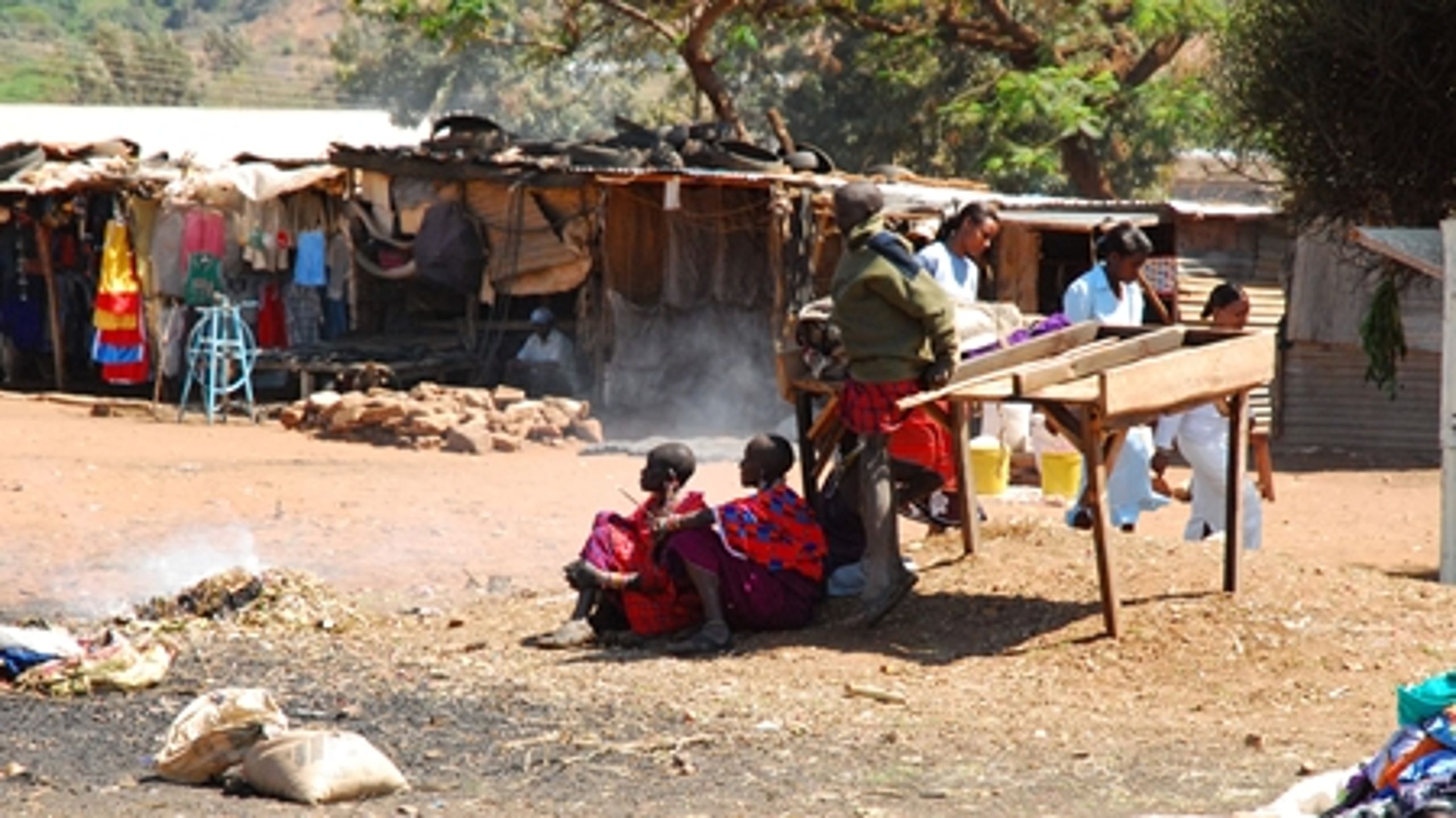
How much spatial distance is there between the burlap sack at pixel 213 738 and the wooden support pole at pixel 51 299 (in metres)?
14.6

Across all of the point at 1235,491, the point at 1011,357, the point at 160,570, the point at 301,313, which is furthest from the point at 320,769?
the point at 301,313

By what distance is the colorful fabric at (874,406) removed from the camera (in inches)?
296

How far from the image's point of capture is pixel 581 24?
23344 millimetres

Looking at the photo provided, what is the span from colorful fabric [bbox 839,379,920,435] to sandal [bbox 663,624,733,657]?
91 cm

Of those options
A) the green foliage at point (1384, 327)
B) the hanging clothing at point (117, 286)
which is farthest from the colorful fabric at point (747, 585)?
the hanging clothing at point (117, 286)

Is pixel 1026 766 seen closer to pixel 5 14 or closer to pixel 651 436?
pixel 651 436

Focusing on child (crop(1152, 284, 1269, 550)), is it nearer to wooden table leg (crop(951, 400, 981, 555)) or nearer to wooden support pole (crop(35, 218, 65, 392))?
wooden table leg (crop(951, 400, 981, 555))

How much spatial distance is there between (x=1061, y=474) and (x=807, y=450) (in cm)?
501

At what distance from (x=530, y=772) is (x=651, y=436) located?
1154 centimetres

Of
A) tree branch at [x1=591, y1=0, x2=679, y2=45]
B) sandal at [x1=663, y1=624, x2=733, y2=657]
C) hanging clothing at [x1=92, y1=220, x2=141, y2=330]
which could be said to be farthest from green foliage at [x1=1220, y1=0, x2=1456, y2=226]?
hanging clothing at [x1=92, y1=220, x2=141, y2=330]

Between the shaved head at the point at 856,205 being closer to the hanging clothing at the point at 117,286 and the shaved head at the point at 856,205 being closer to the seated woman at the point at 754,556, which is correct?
the seated woman at the point at 754,556

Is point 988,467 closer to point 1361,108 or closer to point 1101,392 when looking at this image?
point 1361,108

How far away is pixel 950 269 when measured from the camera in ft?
31.7

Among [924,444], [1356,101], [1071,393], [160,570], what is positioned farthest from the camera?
[1356,101]
